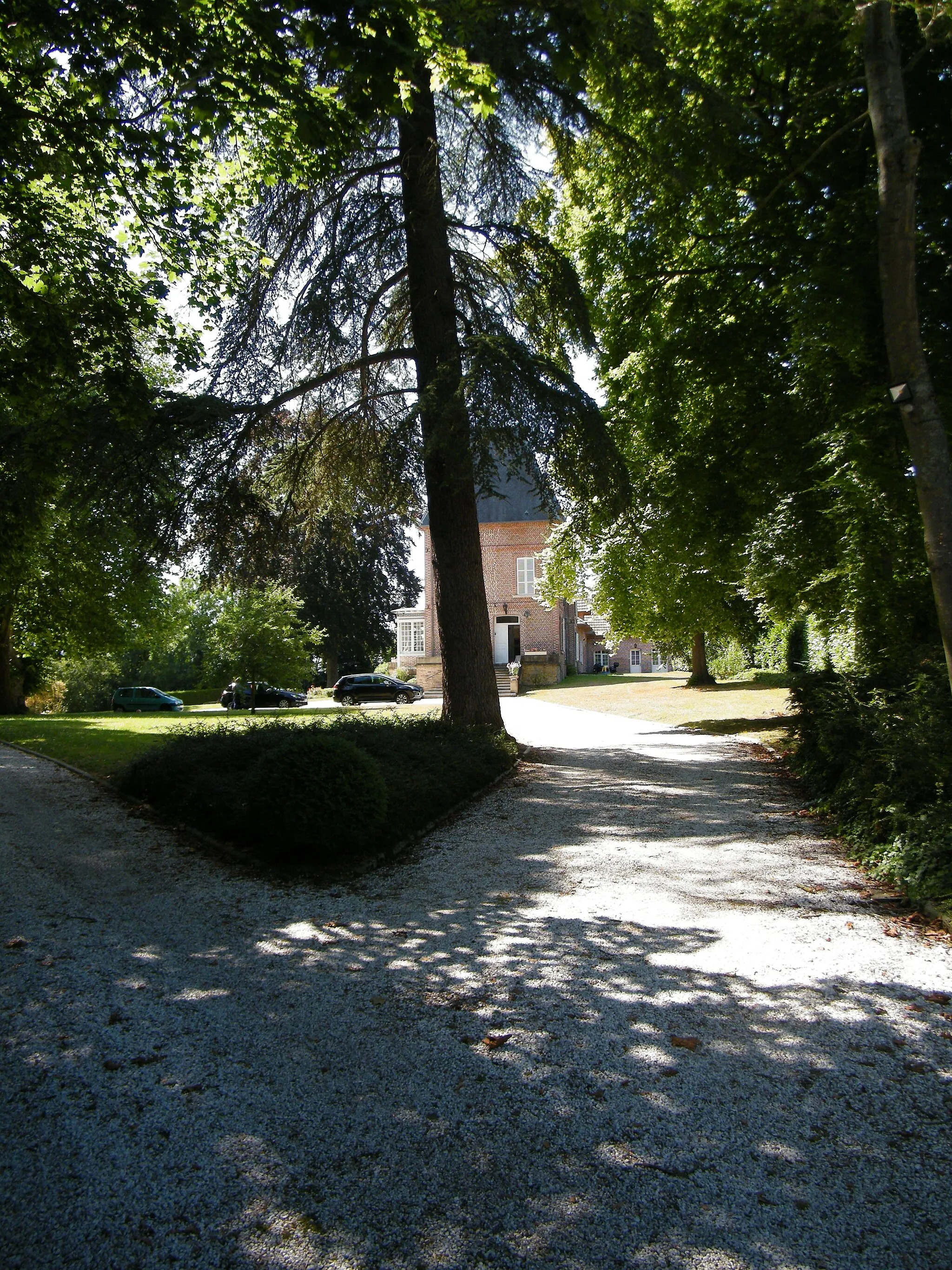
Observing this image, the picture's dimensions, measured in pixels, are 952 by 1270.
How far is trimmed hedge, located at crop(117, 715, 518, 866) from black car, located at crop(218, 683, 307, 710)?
19.9m

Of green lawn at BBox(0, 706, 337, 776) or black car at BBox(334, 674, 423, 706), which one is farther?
black car at BBox(334, 674, 423, 706)

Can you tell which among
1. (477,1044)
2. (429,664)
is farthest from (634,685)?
(477,1044)

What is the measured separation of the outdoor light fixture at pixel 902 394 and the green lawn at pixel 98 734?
7.56 m

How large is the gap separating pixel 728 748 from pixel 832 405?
19.7 ft

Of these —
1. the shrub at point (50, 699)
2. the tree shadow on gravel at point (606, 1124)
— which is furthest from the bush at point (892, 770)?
the shrub at point (50, 699)

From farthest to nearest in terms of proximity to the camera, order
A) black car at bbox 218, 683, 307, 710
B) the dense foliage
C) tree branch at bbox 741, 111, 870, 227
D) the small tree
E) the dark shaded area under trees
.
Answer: black car at bbox 218, 683, 307, 710, the small tree, the dense foliage, tree branch at bbox 741, 111, 870, 227, the dark shaded area under trees

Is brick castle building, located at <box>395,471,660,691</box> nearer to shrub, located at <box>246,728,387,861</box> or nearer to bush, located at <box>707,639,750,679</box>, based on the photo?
bush, located at <box>707,639,750,679</box>

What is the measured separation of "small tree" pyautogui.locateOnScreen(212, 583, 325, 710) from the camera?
27.9 meters

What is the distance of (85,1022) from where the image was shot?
13.1ft

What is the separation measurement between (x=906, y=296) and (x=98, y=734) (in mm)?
16502

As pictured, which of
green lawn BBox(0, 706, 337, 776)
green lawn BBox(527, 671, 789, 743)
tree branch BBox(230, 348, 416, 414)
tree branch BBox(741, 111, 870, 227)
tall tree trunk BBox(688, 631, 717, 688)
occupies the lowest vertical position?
green lawn BBox(527, 671, 789, 743)

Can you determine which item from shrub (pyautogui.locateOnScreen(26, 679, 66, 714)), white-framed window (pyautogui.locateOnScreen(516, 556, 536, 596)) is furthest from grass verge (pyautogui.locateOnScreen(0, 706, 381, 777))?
white-framed window (pyautogui.locateOnScreen(516, 556, 536, 596))

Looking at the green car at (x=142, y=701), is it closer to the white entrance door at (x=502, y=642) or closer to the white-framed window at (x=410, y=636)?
the white-framed window at (x=410, y=636)

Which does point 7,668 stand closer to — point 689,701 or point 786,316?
point 689,701
